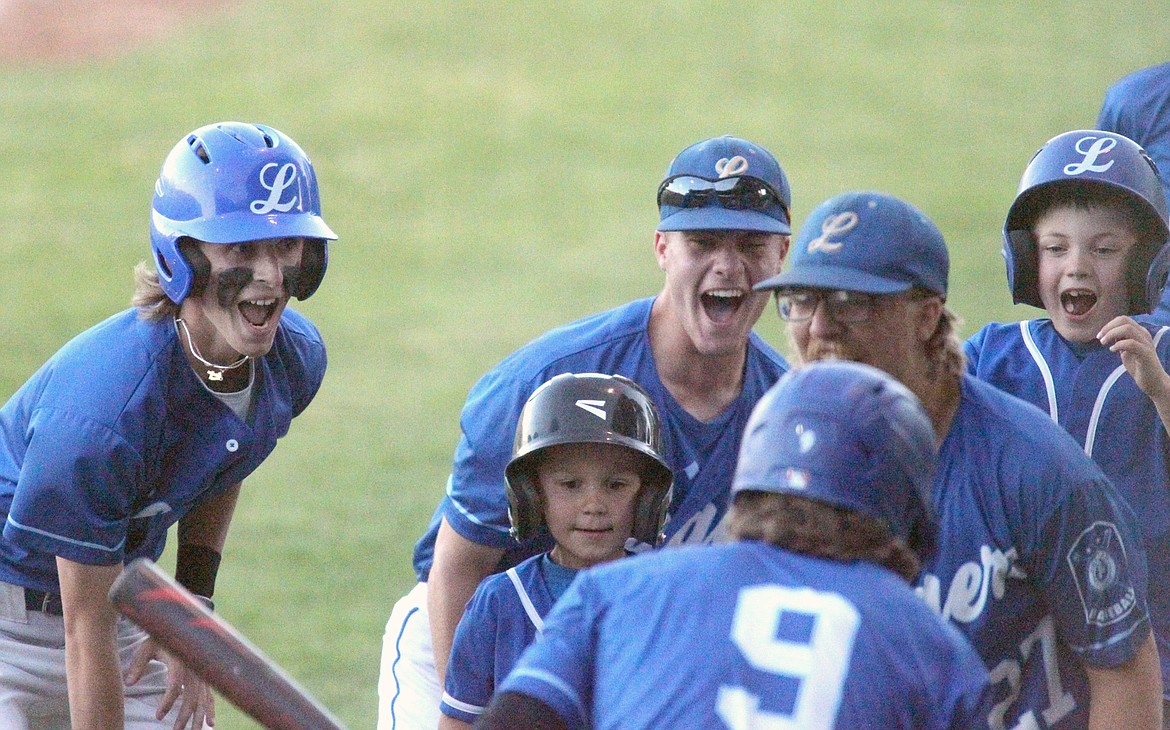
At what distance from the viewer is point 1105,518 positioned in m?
3.19

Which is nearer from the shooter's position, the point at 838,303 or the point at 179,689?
the point at 838,303

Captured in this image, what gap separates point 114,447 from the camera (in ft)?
12.7

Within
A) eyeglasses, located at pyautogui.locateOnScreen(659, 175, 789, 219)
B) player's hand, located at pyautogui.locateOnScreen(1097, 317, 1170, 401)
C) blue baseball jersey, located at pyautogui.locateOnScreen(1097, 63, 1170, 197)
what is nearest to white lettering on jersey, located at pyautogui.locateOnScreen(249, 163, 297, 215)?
eyeglasses, located at pyautogui.locateOnScreen(659, 175, 789, 219)

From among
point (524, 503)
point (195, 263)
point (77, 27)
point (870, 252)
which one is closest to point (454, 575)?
point (524, 503)

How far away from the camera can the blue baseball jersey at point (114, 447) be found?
3.88 meters

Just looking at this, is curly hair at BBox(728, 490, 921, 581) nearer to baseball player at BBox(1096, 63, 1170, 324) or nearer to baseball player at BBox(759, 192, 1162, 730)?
baseball player at BBox(759, 192, 1162, 730)

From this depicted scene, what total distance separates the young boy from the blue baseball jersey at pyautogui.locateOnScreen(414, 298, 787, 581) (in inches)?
8.7

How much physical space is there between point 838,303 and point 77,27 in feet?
63.8

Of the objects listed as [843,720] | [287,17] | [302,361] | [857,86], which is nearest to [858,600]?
[843,720]

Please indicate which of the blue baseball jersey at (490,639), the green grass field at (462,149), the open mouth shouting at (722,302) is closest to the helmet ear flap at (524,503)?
the blue baseball jersey at (490,639)

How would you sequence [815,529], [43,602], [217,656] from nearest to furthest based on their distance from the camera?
[815,529] → [217,656] → [43,602]

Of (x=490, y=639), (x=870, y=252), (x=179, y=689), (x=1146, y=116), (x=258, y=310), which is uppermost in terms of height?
(x=1146, y=116)

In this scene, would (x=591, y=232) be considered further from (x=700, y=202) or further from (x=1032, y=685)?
(x=1032, y=685)

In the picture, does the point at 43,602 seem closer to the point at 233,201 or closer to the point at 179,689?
the point at 179,689
